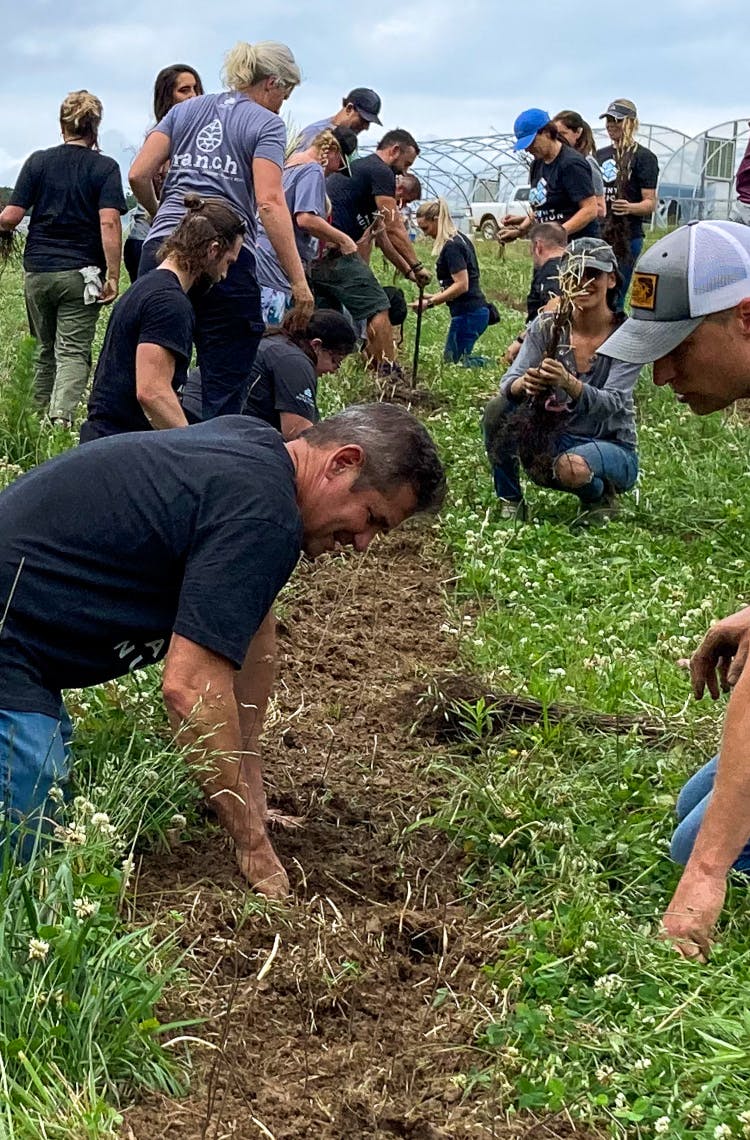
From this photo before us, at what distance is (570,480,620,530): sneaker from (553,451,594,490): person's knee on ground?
23 cm

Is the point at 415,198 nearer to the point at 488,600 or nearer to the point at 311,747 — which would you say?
the point at 488,600

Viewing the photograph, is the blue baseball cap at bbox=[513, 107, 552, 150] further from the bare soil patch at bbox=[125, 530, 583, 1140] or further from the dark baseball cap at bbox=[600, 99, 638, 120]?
the bare soil patch at bbox=[125, 530, 583, 1140]

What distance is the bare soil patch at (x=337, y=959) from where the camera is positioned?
2.63 meters

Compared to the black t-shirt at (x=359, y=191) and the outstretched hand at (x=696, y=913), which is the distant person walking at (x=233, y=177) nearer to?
the black t-shirt at (x=359, y=191)

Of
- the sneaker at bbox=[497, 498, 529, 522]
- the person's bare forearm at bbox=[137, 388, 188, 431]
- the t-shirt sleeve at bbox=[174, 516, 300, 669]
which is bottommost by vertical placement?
the sneaker at bbox=[497, 498, 529, 522]

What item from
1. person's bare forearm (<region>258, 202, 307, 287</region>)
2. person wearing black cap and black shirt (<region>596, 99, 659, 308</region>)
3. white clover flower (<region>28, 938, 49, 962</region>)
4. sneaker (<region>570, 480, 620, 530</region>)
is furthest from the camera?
person wearing black cap and black shirt (<region>596, 99, 659, 308</region>)

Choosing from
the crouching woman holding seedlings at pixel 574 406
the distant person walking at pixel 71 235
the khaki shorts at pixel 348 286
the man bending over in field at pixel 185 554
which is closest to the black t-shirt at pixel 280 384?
the crouching woman holding seedlings at pixel 574 406

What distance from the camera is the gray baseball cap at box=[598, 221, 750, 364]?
3285 millimetres

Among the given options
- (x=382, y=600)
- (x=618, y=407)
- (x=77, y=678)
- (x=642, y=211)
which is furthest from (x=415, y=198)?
(x=77, y=678)

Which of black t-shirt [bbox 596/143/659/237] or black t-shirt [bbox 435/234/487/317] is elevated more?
black t-shirt [bbox 596/143/659/237]

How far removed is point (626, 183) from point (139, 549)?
812cm

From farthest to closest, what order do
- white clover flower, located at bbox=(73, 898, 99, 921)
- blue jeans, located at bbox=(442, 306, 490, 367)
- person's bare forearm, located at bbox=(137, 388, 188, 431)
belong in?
blue jeans, located at bbox=(442, 306, 490, 367), person's bare forearm, located at bbox=(137, 388, 188, 431), white clover flower, located at bbox=(73, 898, 99, 921)

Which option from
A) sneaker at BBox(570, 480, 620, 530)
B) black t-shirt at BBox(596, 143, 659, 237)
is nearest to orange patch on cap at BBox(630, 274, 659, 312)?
sneaker at BBox(570, 480, 620, 530)

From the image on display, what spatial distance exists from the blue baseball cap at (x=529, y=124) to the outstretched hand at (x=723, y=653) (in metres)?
6.38
